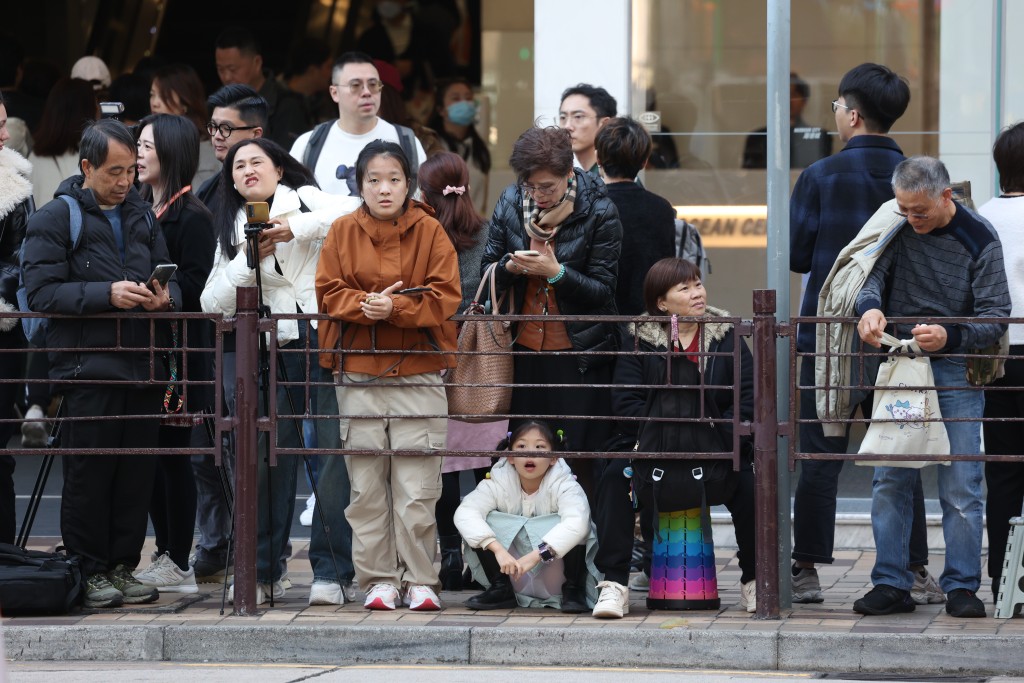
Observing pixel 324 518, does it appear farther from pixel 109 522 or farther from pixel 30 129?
pixel 30 129

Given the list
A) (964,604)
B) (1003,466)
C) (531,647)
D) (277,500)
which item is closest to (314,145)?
(277,500)

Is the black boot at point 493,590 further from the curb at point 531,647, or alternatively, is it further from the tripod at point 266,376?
the tripod at point 266,376

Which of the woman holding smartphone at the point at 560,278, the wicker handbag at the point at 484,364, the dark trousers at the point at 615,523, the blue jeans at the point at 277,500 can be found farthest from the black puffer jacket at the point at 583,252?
the blue jeans at the point at 277,500

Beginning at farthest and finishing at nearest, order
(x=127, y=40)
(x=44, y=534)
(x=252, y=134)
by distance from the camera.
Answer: (x=127, y=40) < (x=44, y=534) < (x=252, y=134)

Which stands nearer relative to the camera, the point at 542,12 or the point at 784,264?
the point at 784,264

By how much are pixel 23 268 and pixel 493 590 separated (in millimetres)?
2489

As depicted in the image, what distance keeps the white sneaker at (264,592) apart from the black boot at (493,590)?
0.92 m

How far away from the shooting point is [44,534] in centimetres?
927

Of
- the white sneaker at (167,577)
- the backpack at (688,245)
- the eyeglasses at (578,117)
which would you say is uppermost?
the eyeglasses at (578,117)

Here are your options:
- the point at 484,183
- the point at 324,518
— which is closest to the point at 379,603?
the point at 324,518

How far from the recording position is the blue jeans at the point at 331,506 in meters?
7.50

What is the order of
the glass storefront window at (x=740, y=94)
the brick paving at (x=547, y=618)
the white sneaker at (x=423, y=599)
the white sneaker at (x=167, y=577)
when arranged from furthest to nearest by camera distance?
the glass storefront window at (x=740, y=94) < the white sneaker at (x=167, y=577) < the white sneaker at (x=423, y=599) < the brick paving at (x=547, y=618)

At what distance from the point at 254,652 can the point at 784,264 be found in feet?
9.21

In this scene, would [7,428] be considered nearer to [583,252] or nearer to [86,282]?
[86,282]
